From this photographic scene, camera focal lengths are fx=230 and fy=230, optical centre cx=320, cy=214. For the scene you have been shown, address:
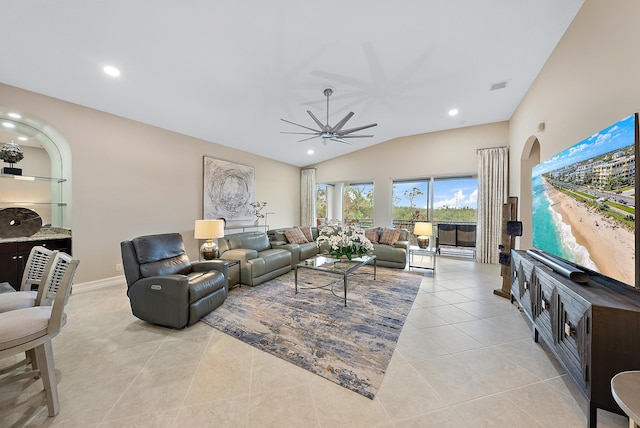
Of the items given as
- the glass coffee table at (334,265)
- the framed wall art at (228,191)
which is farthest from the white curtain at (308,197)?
the glass coffee table at (334,265)

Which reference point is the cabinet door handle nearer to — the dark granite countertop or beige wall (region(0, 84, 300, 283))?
beige wall (region(0, 84, 300, 283))

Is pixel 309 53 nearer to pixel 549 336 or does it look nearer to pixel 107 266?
pixel 549 336

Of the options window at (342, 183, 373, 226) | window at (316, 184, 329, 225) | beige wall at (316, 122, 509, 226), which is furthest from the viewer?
window at (316, 184, 329, 225)

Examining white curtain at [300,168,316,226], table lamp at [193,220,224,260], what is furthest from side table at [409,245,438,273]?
table lamp at [193,220,224,260]

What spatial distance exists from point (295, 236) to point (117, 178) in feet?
11.2

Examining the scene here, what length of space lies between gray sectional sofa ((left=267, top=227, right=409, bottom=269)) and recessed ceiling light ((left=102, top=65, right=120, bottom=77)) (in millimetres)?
3603

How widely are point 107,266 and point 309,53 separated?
4415 millimetres

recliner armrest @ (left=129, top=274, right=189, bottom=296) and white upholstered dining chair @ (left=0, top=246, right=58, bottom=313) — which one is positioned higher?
white upholstered dining chair @ (left=0, top=246, right=58, bottom=313)

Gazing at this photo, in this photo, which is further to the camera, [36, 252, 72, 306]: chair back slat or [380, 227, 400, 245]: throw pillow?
[380, 227, 400, 245]: throw pillow

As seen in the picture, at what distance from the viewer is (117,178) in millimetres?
3771

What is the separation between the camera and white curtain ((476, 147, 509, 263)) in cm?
531

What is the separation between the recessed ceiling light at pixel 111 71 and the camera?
8.91 ft

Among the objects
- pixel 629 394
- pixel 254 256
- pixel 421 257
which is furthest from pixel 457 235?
pixel 629 394

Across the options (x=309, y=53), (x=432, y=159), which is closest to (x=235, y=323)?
(x=309, y=53)
